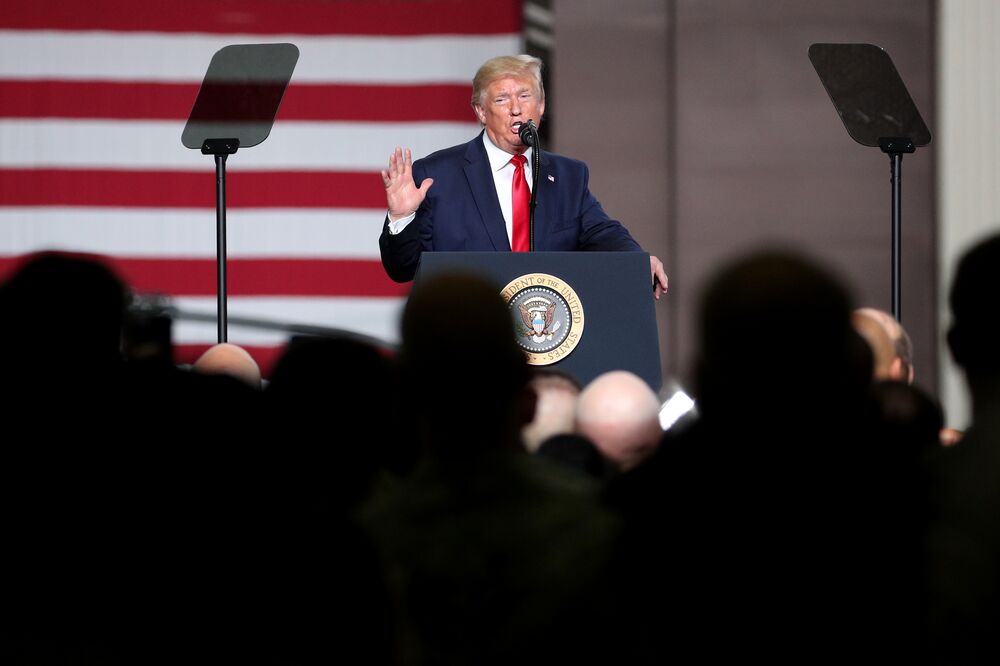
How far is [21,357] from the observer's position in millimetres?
1471

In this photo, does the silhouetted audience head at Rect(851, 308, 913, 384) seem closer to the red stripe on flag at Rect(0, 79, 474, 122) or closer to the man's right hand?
the man's right hand

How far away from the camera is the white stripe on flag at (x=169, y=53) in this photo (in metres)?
5.33

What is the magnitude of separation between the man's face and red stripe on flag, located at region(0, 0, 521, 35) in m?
1.83

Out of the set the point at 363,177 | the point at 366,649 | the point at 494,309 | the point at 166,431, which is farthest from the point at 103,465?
the point at 363,177

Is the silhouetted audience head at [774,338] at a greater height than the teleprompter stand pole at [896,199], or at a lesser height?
lesser

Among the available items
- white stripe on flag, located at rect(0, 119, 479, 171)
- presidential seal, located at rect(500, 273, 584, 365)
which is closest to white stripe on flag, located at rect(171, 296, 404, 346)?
white stripe on flag, located at rect(0, 119, 479, 171)

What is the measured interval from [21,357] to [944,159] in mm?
4495

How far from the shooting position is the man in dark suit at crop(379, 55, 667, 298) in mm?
3404

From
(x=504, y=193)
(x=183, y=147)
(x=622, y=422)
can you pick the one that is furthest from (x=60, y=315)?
(x=183, y=147)

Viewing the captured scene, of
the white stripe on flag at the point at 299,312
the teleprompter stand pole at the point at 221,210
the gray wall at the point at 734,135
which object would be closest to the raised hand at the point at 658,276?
the teleprompter stand pole at the point at 221,210

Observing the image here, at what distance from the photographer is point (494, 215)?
3.43m

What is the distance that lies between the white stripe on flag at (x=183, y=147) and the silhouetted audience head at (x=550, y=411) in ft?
11.0

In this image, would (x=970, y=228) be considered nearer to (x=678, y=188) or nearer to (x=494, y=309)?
(x=678, y=188)

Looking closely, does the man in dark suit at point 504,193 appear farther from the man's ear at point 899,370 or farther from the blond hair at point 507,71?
the man's ear at point 899,370
